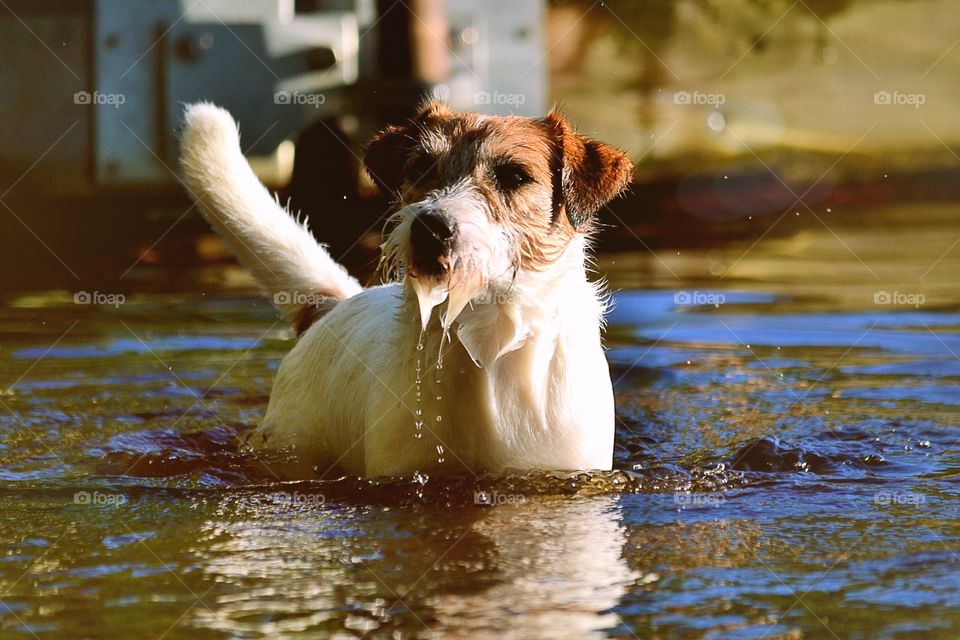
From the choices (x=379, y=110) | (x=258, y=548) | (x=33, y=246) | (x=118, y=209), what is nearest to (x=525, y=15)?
(x=379, y=110)

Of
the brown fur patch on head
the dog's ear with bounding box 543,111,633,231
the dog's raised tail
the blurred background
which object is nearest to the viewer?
the brown fur patch on head

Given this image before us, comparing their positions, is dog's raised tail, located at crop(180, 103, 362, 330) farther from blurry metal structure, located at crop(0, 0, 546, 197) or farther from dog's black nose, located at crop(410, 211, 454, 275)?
blurry metal structure, located at crop(0, 0, 546, 197)

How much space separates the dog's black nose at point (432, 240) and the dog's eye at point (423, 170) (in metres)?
0.43

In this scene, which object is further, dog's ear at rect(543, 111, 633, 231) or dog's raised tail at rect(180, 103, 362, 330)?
dog's raised tail at rect(180, 103, 362, 330)

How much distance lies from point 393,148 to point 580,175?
2.30 feet

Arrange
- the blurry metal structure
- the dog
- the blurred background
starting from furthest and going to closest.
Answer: the blurry metal structure
the blurred background
the dog

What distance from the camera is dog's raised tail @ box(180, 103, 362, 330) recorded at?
17.8 ft

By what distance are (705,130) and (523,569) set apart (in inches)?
446

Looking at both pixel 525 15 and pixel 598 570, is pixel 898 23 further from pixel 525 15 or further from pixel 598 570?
pixel 598 570

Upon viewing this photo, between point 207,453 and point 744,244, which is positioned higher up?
point 744,244

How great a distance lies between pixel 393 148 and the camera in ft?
15.4

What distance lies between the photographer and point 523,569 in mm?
3596

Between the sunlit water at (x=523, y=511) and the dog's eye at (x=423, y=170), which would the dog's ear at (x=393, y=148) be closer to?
the dog's eye at (x=423, y=170)

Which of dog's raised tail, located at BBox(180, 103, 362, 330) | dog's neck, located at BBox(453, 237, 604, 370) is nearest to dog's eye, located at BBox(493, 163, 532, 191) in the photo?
dog's neck, located at BBox(453, 237, 604, 370)
